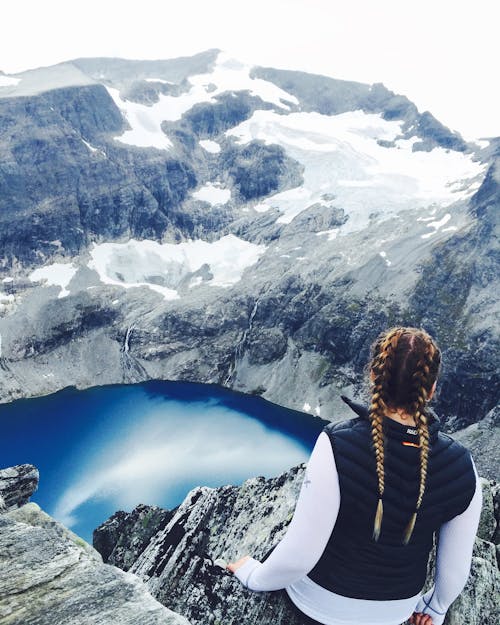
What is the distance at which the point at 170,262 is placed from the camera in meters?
127

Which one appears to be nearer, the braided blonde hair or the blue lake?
the braided blonde hair

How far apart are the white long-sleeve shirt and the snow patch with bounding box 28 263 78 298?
362 ft

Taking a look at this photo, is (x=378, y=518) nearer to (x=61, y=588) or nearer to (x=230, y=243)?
(x=61, y=588)

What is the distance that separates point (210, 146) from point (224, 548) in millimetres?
170056

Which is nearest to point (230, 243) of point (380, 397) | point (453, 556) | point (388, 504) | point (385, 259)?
point (385, 259)

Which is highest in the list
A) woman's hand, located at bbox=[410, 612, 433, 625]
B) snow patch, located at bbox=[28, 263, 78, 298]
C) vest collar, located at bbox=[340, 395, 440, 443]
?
vest collar, located at bbox=[340, 395, 440, 443]

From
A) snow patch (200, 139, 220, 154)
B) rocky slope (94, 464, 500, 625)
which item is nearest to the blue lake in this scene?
rocky slope (94, 464, 500, 625)

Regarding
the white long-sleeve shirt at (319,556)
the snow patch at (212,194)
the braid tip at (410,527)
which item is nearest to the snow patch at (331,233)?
the snow patch at (212,194)

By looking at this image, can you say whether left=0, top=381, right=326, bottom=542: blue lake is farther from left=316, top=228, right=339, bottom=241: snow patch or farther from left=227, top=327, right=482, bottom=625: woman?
left=227, top=327, right=482, bottom=625: woman

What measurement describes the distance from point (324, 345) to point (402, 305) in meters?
15.7

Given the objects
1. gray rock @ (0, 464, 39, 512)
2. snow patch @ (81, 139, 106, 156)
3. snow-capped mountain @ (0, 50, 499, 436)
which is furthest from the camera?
snow patch @ (81, 139, 106, 156)

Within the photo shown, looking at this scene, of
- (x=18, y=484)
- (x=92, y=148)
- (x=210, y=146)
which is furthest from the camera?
(x=210, y=146)

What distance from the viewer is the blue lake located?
2148 inches

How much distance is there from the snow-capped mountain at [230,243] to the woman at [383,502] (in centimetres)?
7218
